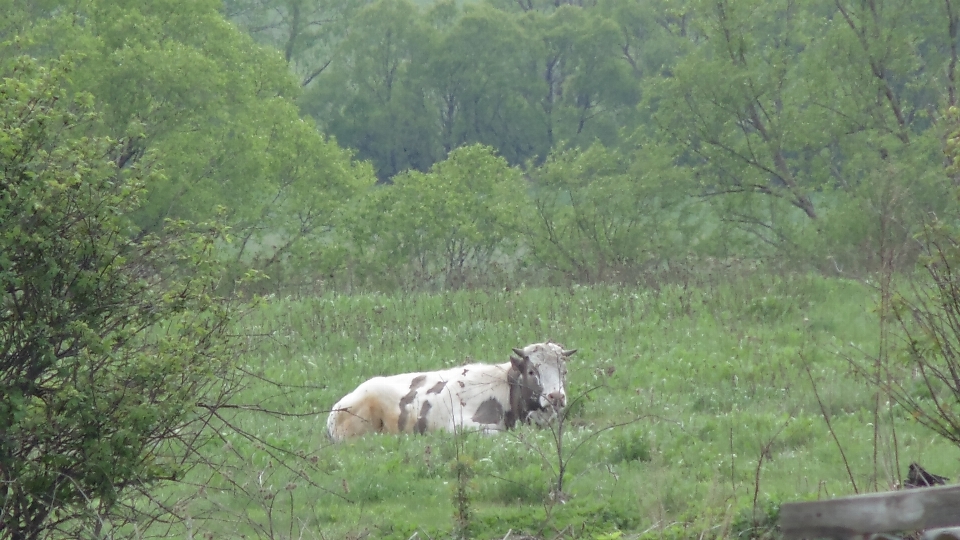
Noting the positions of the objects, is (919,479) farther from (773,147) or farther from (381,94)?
(381,94)

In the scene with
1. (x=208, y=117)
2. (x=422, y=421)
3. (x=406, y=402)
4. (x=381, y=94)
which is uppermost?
(x=381, y=94)

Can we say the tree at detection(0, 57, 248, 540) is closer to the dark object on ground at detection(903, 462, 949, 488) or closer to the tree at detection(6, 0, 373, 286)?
the dark object on ground at detection(903, 462, 949, 488)

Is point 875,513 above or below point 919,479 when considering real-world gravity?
above

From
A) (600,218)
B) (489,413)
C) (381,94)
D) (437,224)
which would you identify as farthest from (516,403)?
(381,94)

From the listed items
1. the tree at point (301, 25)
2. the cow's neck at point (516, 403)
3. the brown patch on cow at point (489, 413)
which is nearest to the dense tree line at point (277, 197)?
the brown patch on cow at point (489, 413)

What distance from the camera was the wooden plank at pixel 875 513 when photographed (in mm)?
3459

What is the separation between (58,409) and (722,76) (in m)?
30.3

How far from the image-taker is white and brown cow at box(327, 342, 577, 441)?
43.7 feet

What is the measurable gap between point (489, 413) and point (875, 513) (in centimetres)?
1048

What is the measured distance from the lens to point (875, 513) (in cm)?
346

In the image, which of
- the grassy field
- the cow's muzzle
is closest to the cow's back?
the grassy field

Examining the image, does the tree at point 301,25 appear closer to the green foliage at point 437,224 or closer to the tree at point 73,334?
the green foliage at point 437,224

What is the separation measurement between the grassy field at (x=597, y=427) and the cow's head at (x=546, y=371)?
0.36 metres

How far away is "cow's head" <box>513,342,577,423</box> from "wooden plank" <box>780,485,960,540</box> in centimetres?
936
